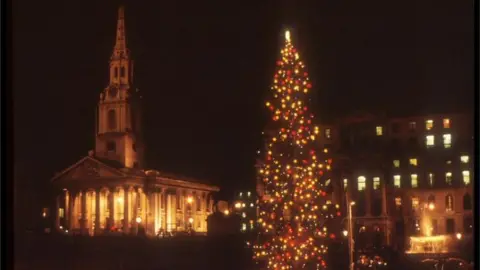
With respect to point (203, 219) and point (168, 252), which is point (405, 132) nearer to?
point (203, 219)

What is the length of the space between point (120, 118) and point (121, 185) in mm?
7079

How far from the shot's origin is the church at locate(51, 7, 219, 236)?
236ft

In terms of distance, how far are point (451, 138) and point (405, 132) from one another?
5561 mm

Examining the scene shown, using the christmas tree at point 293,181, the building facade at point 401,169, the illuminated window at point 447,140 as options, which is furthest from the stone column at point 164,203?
the christmas tree at point 293,181

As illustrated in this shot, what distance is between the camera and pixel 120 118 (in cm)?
7606

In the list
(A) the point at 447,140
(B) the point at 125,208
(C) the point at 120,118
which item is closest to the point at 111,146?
(C) the point at 120,118

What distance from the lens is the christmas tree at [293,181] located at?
61.7 ft

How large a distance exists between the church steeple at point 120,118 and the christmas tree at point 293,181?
53.6m

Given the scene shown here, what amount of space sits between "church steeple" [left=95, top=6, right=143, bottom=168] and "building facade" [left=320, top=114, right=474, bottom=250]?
19.3 metres

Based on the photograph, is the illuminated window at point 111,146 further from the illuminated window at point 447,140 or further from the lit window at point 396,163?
the illuminated window at point 447,140

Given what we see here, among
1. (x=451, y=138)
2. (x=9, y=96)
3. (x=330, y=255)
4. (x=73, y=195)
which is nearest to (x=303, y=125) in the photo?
(x=330, y=255)

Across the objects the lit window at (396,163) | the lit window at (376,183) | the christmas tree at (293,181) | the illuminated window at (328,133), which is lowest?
the christmas tree at (293,181)

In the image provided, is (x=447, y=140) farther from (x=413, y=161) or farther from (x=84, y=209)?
(x=84, y=209)

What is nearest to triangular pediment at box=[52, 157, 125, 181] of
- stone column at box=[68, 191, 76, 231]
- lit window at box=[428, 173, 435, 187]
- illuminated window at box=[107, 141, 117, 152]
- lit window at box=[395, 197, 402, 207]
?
stone column at box=[68, 191, 76, 231]
